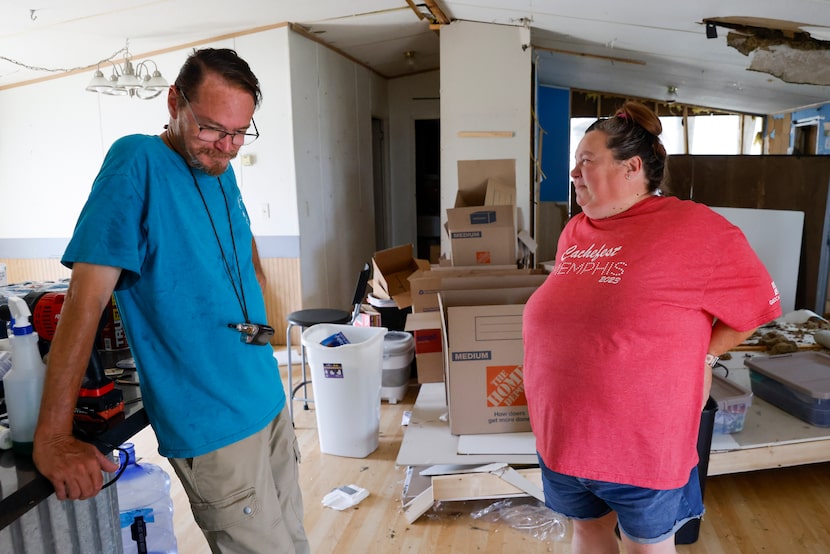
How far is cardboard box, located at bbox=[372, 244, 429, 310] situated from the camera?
388cm

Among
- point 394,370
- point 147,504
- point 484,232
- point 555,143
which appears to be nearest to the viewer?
point 147,504

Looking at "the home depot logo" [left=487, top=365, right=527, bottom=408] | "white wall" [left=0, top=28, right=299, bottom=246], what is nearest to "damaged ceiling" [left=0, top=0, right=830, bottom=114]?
"white wall" [left=0, top=28, right=299, bottom=246]

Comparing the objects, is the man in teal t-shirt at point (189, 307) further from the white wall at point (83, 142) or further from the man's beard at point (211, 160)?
the white wall at point (83, 142)

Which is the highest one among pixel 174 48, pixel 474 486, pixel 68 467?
pixel 174 48

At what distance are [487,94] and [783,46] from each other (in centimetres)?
210

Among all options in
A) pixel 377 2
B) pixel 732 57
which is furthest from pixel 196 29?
pixel 732 57

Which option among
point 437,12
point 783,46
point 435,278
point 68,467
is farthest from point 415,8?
point 68,467

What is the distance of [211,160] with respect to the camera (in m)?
1.21

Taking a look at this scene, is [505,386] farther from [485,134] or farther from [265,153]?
[265,153]

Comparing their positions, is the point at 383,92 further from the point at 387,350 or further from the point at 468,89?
the point at 387,350

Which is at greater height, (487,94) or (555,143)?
(487,94)

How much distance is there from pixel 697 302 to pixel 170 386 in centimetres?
111

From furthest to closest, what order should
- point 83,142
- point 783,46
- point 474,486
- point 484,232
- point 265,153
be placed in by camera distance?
1. point 83,142
2. point 265,153
3. point 484,232
4. point 783,46
5. point 474,486

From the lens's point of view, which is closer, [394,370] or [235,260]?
[235,260]
